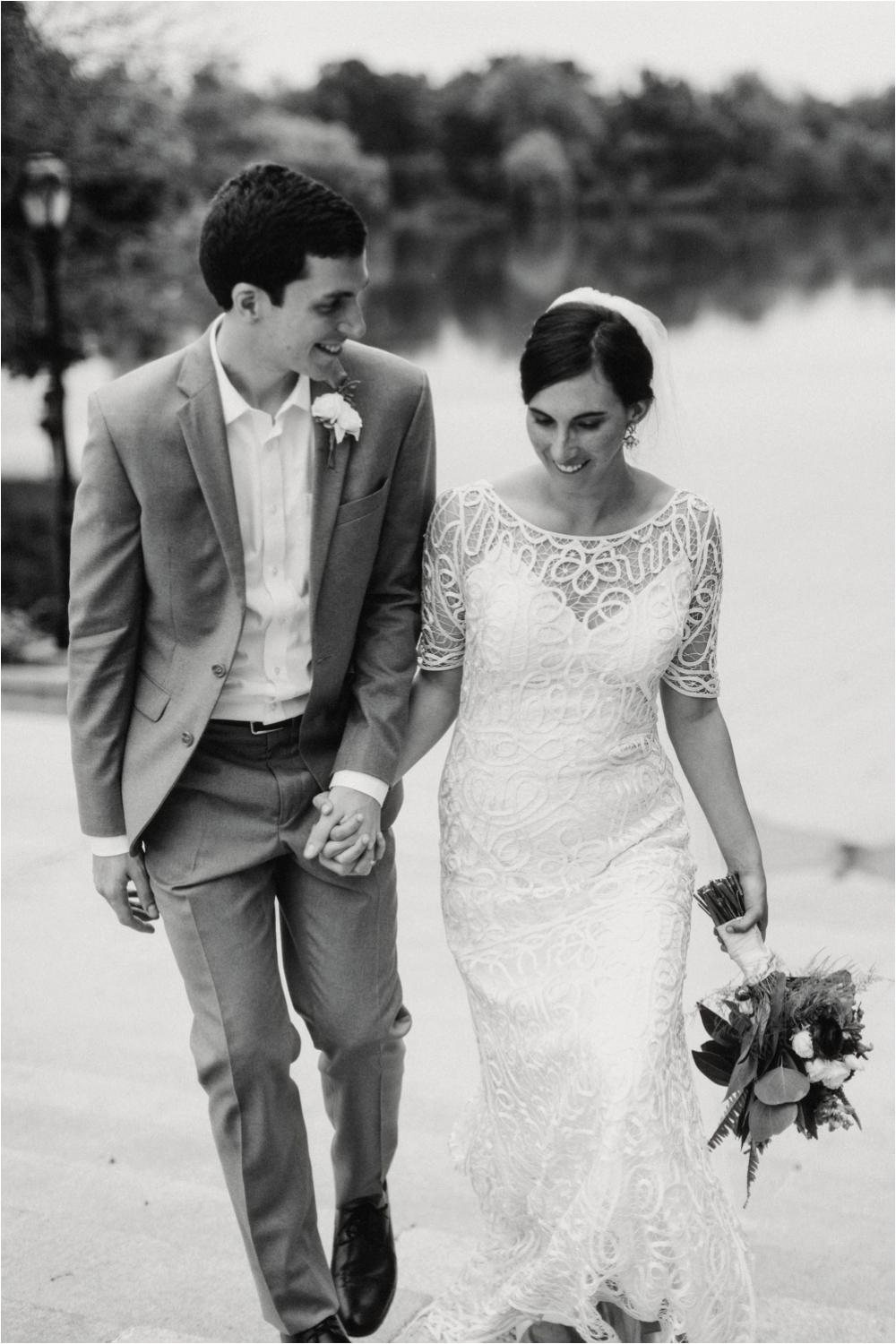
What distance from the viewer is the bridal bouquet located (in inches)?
109

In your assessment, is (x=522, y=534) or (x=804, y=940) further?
(x=804, y=940)

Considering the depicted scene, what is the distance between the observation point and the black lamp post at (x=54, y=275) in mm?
10906

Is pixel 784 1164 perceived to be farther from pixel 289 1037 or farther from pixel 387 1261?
pixel 289 1037

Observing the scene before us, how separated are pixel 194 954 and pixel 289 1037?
0.25m

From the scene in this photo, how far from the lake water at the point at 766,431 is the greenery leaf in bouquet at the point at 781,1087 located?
125cm

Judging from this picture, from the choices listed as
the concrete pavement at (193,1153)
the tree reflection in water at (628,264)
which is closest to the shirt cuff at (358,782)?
the concrete pavement at (193,1153)

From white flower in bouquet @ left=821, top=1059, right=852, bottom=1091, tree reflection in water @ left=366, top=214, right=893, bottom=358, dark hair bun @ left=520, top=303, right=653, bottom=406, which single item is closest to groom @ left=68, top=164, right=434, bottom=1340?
dark hair bun @ left=520, top=303, right=653, bottom=406

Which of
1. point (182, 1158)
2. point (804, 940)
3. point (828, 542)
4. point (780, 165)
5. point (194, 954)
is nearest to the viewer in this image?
point (194, 954)

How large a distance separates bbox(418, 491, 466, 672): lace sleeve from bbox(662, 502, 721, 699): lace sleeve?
45 centimetres

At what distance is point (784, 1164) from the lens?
411 cm

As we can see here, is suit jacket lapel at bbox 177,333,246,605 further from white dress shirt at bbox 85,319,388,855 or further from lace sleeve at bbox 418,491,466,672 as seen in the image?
lace sleeve at bbox 418,491,466,672

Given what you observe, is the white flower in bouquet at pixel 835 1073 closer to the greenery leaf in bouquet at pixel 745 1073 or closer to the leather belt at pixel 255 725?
the greenery leaf in bouquet at pixel 745 1073

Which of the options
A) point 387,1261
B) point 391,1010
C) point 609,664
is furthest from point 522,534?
point 387,1261

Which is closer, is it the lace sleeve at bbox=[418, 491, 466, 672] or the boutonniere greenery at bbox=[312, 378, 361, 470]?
the boutonniere greenery at bbox=[312, 378, 361, 470]
